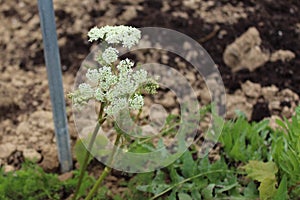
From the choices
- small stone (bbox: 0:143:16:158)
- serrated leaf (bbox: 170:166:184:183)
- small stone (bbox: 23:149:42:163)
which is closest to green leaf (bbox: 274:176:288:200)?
serrated leaf (bbox: 170:166:184:183)

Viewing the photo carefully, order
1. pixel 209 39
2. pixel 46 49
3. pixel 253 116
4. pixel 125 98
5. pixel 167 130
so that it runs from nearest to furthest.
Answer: pixel 125 98 → pixel 46 49 → pixel 167 130 → pixel 253 116 → pixel 209 39

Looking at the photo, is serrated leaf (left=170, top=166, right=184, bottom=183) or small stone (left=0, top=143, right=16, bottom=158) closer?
serrated leaf (left=170, top=166, right=184, bottom=183)

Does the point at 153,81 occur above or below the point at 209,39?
above

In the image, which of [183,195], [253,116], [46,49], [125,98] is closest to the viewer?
Answer: [125,98]

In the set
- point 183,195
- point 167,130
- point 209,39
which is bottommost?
point 183,195

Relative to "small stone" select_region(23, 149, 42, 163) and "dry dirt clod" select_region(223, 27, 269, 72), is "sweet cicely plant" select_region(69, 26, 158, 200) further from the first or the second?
"dry dirt clod" select_region(223, 27, 269, 72)

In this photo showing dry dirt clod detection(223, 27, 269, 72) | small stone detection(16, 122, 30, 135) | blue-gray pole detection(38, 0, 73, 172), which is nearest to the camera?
blue-gray pole detection(38, 0, 73, 172)

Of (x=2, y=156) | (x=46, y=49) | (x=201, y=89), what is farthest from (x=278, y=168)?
(x=2, y=156)

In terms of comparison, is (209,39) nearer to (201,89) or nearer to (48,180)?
(201,89)
